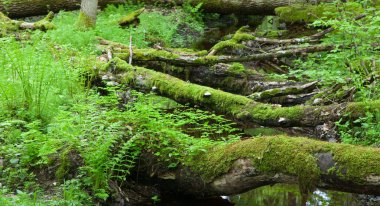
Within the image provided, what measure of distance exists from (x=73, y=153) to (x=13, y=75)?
1929 mm

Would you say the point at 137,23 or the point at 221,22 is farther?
the point at 221,22

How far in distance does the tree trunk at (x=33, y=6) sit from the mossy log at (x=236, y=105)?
664cm

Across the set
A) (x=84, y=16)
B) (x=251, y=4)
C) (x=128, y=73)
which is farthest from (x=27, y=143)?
(x=251, y=4)

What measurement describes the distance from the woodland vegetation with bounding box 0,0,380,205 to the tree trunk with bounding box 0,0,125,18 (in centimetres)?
292

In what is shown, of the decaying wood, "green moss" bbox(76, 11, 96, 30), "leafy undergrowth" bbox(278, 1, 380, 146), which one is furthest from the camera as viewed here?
"green moss" bbox(76, 11, 96, 30)

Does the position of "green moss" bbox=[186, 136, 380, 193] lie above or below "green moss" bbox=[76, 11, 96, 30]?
above

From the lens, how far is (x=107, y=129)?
188 inches

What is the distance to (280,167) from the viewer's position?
435cm

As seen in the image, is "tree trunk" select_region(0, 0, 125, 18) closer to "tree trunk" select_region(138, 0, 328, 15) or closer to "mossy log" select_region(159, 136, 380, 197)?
"tree trunk" select_region(138, 0, 328, 15)

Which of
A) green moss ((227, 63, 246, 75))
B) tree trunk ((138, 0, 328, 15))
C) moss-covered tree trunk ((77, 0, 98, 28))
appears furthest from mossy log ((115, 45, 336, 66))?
tree trunk ((138, 0, 328, 15))

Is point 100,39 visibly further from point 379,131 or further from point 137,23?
point 379,131

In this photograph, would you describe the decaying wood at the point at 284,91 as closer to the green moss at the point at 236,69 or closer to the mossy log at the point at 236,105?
the mossy log at the point at 236,105

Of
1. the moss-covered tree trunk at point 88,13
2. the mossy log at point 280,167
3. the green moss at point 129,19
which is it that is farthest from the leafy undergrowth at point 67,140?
the green moss at point 129,19

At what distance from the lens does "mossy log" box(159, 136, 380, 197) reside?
400cm
